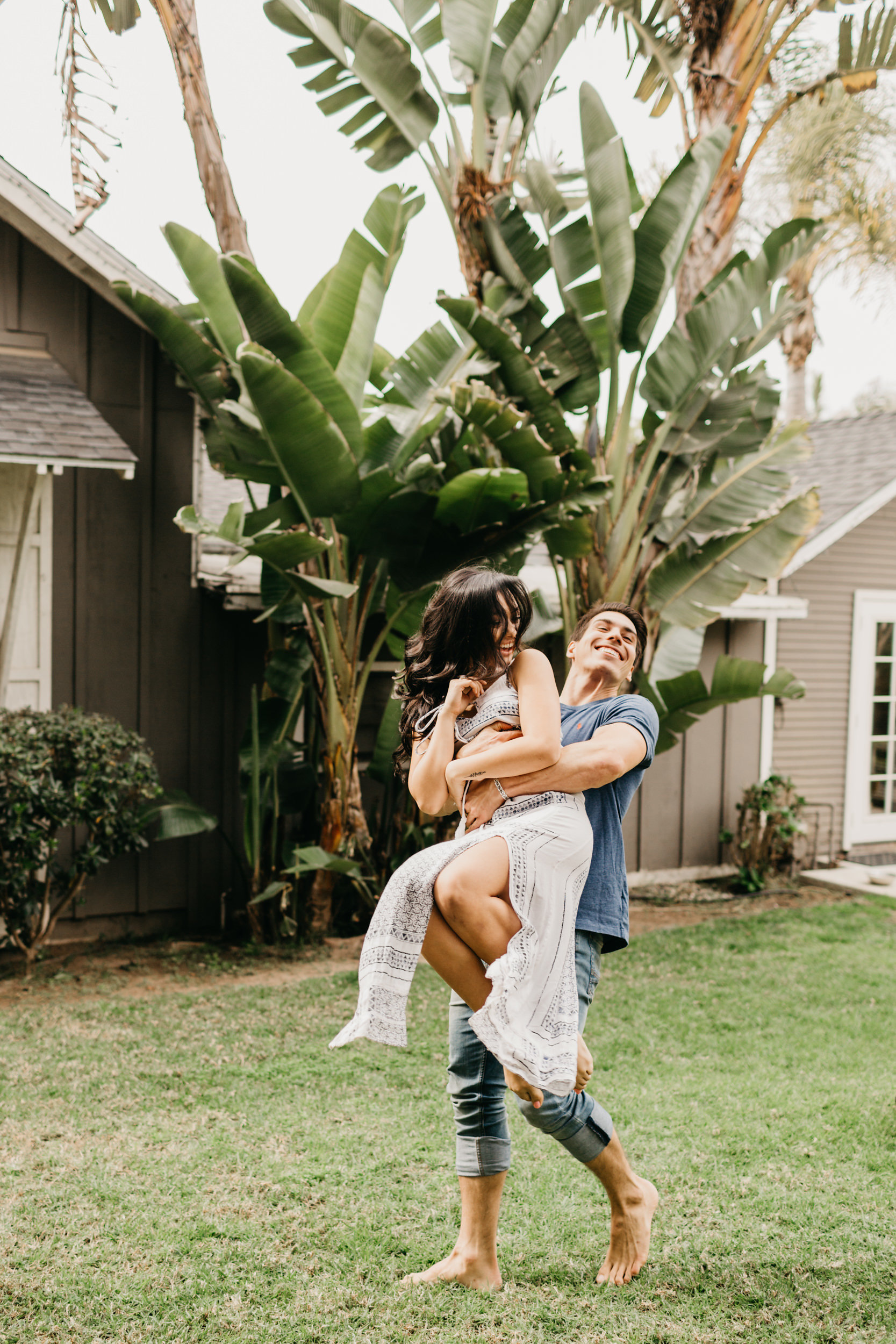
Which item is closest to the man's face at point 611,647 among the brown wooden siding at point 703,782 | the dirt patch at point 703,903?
the dirt patch at point 703,903

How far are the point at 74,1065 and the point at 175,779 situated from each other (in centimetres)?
245

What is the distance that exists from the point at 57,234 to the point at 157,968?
429 centimetres

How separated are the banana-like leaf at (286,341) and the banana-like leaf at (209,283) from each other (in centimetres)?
43

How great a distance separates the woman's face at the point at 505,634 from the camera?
256 cm

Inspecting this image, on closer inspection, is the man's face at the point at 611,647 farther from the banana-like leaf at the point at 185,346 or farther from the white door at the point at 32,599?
the white door at the point at 32,599

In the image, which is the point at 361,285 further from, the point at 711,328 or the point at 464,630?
the point at 464,630

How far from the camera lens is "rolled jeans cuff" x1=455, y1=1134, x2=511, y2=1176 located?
272cm

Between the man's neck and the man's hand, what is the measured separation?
1.27 feet

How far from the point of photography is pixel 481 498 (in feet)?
18.0

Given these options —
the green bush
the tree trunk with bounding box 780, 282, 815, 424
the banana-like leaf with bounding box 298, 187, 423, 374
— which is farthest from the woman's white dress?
the tree trunk with bounding box 780, 282, 815, 424

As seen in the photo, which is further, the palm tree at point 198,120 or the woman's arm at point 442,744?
the palm tree at point 198,120

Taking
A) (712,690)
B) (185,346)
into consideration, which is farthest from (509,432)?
(712,690)

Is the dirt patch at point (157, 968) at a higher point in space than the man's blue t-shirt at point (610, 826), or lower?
lower

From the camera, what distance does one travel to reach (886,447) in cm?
1070
